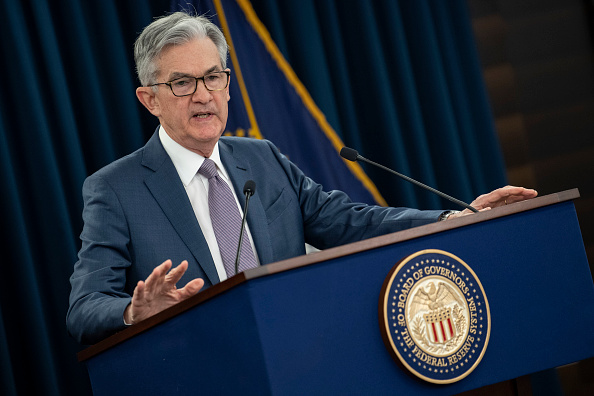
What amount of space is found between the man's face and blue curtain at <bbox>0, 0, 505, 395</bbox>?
2.23 feet

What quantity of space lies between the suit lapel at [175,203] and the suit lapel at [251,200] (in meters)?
0.18

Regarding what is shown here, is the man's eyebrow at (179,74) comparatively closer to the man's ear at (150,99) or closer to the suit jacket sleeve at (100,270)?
the man's ear at (150,99)

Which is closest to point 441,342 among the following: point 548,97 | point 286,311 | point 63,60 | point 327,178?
point 286,311

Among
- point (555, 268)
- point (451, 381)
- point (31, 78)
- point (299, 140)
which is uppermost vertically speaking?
point (31, 78)

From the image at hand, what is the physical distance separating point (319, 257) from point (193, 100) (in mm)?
1041

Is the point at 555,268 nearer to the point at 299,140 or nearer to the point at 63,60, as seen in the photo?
the point at 299,140

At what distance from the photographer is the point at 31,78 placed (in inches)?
110

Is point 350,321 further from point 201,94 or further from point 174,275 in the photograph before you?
point 201,94

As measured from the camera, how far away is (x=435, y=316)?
1483 millimetres

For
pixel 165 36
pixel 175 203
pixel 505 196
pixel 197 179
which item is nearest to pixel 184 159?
pixel 197 179

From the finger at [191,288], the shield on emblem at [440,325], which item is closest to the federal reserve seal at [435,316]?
the shield on emblem at [440,325]

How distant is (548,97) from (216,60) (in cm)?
234

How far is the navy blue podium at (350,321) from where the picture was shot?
1.39 metres

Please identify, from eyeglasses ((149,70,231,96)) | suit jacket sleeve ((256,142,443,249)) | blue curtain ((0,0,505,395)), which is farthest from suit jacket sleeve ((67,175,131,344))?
blue curtain ((0,0,505,395))
